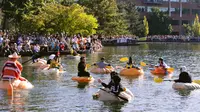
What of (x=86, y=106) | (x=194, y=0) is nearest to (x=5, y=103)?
(x=86, y=106)

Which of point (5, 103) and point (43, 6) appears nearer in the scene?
point (5, 103)

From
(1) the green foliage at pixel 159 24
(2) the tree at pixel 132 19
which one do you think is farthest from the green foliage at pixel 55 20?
(1) the green foliage at pixel 159 24

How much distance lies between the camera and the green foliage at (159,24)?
394 ft

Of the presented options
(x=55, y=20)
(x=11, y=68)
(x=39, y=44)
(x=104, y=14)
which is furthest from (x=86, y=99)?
(x=104, y=14)

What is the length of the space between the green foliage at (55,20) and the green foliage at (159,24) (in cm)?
5996

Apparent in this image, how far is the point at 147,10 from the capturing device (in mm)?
132125

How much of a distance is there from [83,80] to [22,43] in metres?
24.0

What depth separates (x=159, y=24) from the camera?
395 feet

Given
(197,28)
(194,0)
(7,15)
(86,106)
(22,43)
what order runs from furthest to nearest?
(194,0) → (197,28) → (7,15) → (22,43) → (86,106)

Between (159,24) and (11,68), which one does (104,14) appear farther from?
(11,68)

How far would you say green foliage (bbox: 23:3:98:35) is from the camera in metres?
58.8

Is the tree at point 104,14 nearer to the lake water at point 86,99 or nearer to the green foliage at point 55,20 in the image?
the green foliage at point 55,20

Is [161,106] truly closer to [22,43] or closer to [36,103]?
[36,103]

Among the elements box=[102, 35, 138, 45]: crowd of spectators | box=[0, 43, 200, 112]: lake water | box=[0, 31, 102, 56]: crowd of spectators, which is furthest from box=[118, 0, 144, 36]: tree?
box=[0, 43, 200, 112]: lake water
